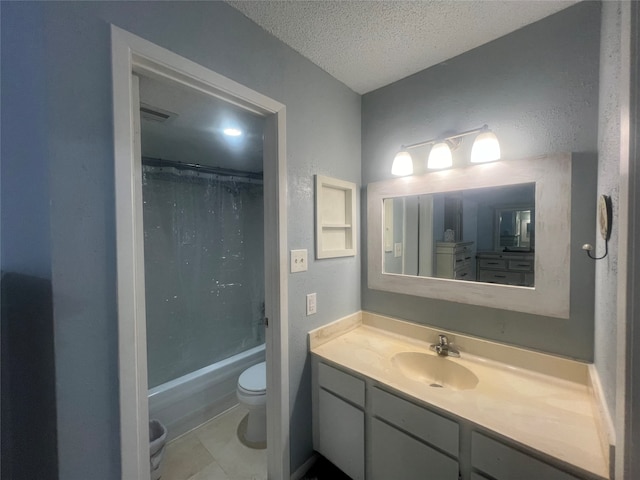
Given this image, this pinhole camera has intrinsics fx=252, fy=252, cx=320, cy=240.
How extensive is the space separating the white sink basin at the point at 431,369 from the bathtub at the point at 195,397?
1573 mm

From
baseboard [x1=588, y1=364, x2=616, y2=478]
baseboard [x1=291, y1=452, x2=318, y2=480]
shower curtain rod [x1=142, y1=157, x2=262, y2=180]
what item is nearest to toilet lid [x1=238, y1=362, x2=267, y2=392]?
baseboard [x1=291, y1=452, x2=318, y2=480]

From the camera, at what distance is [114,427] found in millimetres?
800

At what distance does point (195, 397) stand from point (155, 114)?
204 centimetres

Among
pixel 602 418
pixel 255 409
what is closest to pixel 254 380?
pixel 255 409

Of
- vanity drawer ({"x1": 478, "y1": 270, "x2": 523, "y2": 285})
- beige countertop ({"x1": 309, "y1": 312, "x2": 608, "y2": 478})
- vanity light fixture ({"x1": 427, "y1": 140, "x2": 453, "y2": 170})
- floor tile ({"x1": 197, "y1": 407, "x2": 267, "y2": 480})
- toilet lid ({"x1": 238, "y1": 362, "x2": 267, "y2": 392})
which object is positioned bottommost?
floor tile ({"x1": 197, "y1": 407, "x2": 267, "y2": 480})

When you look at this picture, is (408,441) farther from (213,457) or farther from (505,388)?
(213,457)

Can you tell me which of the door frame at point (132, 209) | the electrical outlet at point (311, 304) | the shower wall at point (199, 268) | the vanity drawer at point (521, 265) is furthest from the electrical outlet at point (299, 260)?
the shower wall at point (199, 268)

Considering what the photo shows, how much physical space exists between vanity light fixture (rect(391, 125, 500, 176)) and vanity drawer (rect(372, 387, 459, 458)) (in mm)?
1174

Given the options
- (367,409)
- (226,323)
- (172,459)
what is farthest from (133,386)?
(226,323)

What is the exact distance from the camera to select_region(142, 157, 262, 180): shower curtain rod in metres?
2.19

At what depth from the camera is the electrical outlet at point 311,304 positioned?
4.78 feet

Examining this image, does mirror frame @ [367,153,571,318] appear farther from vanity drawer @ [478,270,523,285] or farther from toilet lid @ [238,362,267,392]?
toilet lid @ [238,362,267,392]

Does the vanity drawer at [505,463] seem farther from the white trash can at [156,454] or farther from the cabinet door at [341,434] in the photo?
the white trash can at [156,454]

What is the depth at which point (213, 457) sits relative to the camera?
1.62 meters
